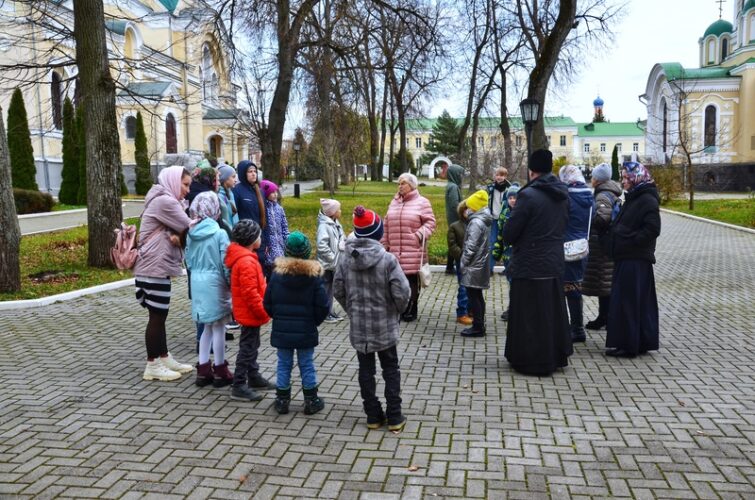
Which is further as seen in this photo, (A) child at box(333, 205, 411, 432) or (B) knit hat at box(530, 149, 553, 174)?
(B) knit hat at box(530, 149, 553, 174)

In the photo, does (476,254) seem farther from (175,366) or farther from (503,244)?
(175,366)

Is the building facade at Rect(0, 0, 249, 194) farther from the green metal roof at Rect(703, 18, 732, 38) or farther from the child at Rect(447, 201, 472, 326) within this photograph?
the green metal roof at Rect(703, 18, 732, 38)

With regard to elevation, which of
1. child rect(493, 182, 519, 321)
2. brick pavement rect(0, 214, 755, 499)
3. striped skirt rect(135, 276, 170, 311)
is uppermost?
child rect(493, 182, 519, 321)

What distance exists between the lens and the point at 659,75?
56344 mm

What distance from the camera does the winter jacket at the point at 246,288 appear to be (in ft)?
16.9

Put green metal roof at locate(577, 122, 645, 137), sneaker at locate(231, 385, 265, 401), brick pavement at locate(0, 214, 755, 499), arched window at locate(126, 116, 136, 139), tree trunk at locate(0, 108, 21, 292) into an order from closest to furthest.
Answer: brick pavement at locate(0, 214, 755, 499)
sneaker at locate(231, 385, 265, 401)
tree trunk at locate(0, 108, 21, 292)
arched window at locate(126, 116, 136, 139)
green metal roof at locate(577, 122, 645, 137)

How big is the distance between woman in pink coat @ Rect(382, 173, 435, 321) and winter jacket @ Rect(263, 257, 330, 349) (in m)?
3.00

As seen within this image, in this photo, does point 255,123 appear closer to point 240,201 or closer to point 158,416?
point 240,201

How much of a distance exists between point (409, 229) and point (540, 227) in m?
2.18

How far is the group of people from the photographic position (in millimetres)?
4742

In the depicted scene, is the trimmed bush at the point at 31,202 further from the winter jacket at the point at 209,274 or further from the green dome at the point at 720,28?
the green dome at the point at 720,28

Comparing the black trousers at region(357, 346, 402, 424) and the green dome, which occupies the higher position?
the green dome

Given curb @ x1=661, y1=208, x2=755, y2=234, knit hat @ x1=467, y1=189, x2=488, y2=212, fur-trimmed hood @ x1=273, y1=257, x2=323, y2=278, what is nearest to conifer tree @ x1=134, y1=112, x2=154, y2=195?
curb @ x1=661, y1=208, x2=755, y2=234

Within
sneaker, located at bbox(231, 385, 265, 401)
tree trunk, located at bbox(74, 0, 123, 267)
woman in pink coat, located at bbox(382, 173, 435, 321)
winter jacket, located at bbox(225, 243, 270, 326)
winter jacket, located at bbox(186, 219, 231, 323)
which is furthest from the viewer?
tree trunk, located at bbox(74, 0, 123, 267)
